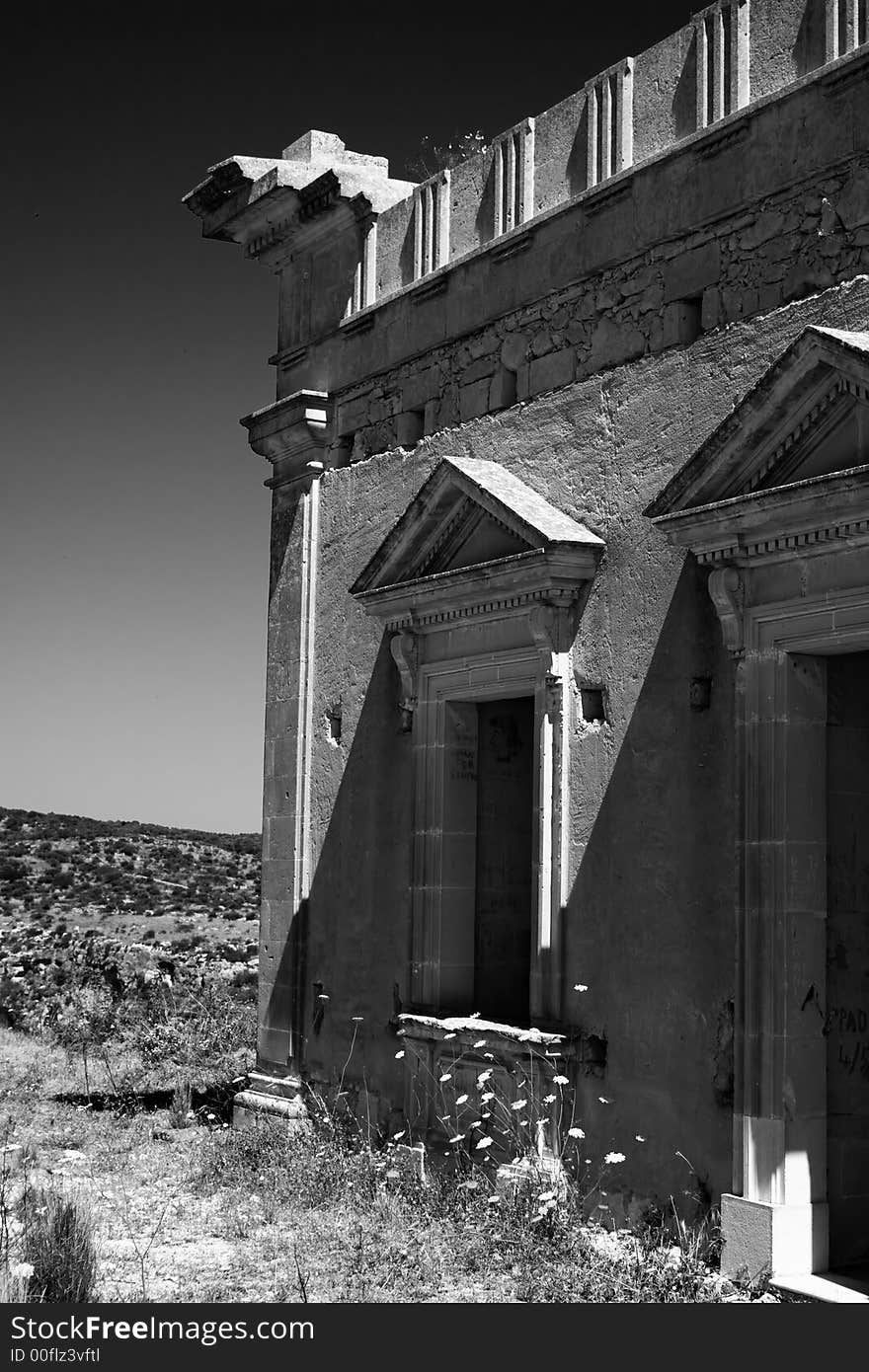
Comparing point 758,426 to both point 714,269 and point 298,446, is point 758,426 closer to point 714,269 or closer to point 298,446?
point 714,269

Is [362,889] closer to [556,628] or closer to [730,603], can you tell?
[556,628]

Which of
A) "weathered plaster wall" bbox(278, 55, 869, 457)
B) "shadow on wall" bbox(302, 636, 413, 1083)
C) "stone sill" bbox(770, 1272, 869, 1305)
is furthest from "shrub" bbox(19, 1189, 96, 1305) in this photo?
"weathered plaster wall" bbox(278, 55, 869, 457)

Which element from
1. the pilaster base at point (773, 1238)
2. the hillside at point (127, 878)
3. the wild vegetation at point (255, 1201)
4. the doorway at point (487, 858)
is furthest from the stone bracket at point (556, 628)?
the hillside at point (127, 878)

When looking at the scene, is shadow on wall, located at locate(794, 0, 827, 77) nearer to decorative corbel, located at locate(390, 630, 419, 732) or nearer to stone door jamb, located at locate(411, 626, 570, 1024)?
stone door jamb, located at locate(411, 626, 570, 1024)

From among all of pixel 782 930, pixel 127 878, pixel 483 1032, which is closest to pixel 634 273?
pixel 782 930

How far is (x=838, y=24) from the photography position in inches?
288

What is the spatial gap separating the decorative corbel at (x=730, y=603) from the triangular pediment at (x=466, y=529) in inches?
47.7

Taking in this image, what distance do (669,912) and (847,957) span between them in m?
0.97

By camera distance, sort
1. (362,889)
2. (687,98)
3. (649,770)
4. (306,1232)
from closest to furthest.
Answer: (649,770) < (306,1232) < (687,98) < (362,889)

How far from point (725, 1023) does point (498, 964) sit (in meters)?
2.64

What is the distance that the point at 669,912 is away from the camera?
7.80m

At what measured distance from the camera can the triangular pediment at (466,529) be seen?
8602mm

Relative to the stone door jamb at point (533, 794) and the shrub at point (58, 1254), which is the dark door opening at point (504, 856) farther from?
the shrub at point (58, 1254)
